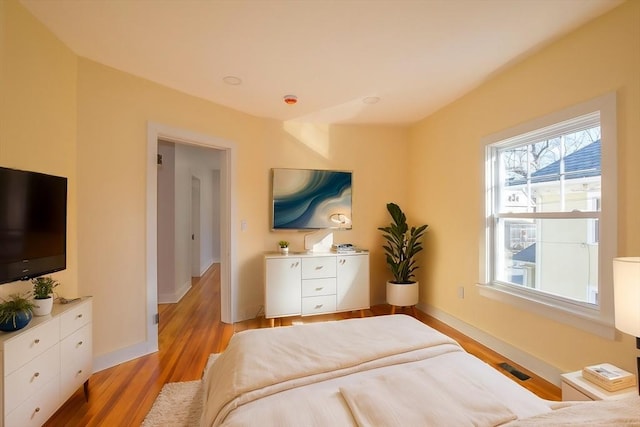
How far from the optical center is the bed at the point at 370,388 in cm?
94

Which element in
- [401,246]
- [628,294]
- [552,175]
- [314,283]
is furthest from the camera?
[401,246]

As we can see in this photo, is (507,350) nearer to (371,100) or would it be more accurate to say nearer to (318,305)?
(318,305)

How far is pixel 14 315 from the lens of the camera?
4.46 feet

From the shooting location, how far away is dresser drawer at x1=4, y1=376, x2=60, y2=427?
4.26 feet

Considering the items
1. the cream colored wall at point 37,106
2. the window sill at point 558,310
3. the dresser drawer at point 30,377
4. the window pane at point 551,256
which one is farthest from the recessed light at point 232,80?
the window sill at point 558,310

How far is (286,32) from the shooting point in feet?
6.07

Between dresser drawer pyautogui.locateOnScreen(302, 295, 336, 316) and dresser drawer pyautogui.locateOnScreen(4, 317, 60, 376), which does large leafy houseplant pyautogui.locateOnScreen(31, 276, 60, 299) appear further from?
dresser drawer pyautogui.locateOnScreen(302, 295, 336, 316)

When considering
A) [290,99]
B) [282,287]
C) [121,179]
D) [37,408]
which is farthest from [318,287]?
[37,408]

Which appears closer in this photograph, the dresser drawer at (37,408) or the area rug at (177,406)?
the dresser drawer at (37,408)

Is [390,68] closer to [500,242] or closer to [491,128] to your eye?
[491,128]

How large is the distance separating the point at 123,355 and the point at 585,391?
3160 millimetres

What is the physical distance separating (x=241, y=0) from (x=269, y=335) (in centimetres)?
191

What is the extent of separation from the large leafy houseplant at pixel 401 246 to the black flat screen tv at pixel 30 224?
307cm

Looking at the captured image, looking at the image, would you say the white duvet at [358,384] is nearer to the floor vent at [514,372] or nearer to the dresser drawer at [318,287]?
the floor vent at [514,372]
